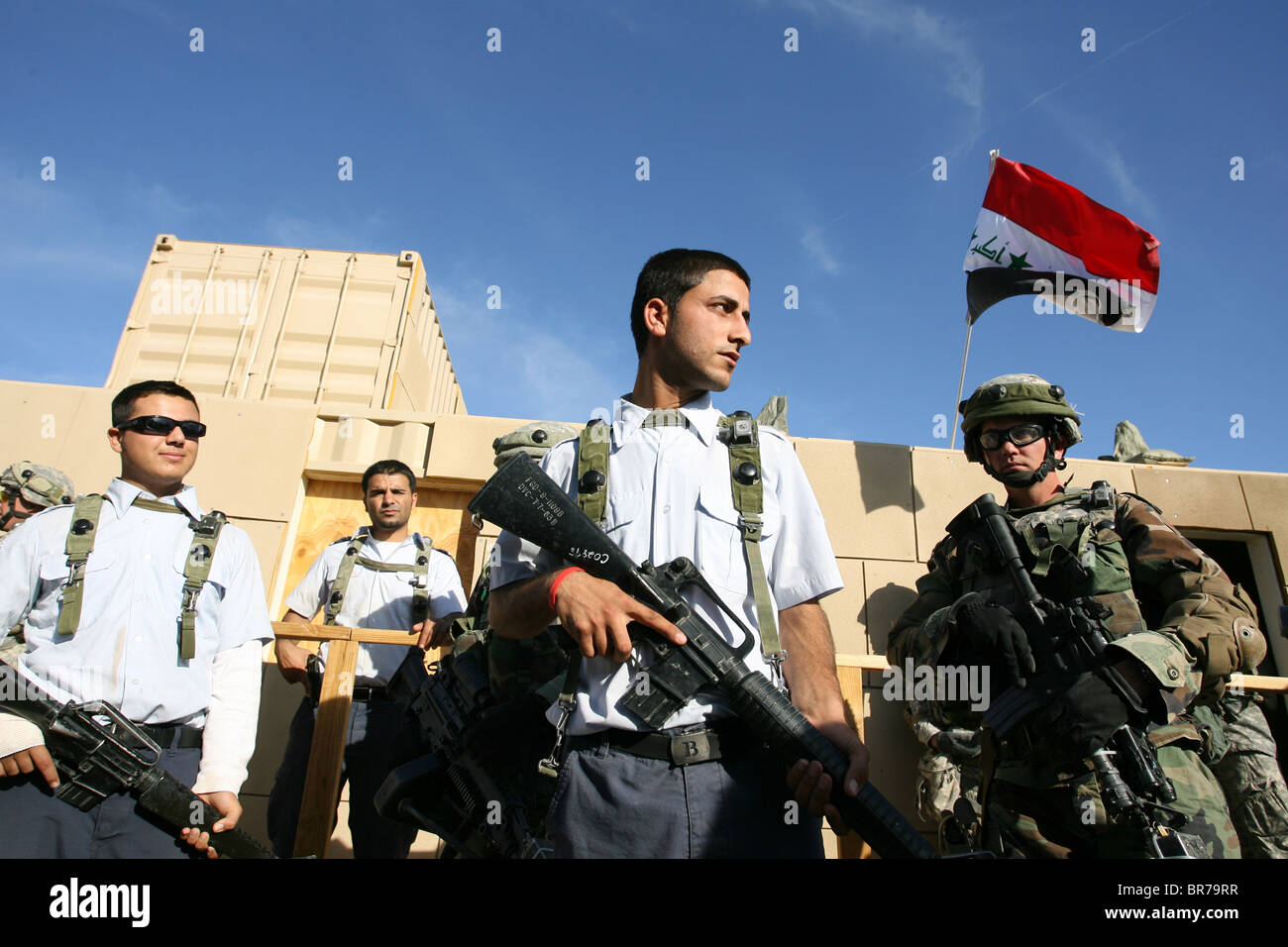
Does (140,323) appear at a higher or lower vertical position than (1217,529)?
higher

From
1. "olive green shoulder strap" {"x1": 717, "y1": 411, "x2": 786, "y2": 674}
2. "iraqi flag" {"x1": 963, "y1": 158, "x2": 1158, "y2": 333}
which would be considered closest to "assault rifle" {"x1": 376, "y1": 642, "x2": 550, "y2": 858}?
"olive green shoulder strap" {"x1": 717, "y1": 411, "x2": 786, "y2": 674}

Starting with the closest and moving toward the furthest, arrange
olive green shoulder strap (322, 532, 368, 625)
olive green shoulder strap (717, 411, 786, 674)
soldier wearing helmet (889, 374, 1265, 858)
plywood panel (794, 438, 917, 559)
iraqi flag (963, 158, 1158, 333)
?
olive green shoulder strap (717, 411, 786, 674)
soldier wearing helmet (889, 374, 1265, 858)
olive green shoulder strap (322, 532, 368, 625)
plywood panel (794, 438, 917, 559)
iraqi flag (963, 158, 1158, 333)

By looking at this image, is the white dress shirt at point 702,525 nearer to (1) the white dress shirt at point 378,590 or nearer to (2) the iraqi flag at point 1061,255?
(1) the white dress shirt at point 378,590

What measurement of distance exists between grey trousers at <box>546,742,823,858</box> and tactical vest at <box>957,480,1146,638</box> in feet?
5.31

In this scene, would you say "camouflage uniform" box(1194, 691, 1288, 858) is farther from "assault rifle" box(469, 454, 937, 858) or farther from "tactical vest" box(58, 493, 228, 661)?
"tactical vest" box(58, 493, 228, 661)

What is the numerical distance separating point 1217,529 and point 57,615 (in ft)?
21.1

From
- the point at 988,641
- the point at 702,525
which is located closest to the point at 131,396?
the point at 702,525

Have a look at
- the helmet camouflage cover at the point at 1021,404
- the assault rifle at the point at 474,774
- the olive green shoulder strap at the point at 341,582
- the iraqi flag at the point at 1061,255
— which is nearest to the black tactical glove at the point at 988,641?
the helmet camouflage cover at the point at 1021,404

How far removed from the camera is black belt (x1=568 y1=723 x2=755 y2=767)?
5.25 ft

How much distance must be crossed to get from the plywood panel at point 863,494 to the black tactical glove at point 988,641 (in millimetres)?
2356

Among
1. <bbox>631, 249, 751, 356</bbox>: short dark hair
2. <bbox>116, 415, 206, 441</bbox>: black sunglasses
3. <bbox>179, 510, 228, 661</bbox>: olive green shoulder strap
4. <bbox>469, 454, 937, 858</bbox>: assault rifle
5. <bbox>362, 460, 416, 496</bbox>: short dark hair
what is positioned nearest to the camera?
<bbox>469, 454, 937, 858</bbox>: assault rifle
